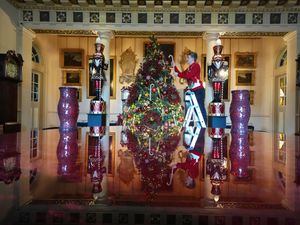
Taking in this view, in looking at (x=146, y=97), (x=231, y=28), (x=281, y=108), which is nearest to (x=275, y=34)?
(x=231, y=28)

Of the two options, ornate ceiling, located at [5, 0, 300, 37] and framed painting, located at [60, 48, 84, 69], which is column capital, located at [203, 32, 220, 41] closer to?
ornate ceiling, located at [5, 0, 300, 37]

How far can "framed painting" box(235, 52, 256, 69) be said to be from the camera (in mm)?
15188

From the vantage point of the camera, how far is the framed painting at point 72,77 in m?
15.3

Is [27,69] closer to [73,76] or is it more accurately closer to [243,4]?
[73,76]

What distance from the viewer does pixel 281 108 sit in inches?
569

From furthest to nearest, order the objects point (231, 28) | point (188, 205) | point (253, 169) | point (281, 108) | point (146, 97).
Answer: point (281, 108) → point (231, 28) → point (146, 97) → point (253, 169) → point (188, 205)

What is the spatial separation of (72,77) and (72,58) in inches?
33.5

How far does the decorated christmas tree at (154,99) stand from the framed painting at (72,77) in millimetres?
6921

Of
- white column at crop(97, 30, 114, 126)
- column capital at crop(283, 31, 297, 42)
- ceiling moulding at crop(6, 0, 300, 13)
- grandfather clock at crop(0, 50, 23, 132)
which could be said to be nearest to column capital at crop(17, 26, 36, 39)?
ceiling moulding at crop(6, 0, 300, 13)

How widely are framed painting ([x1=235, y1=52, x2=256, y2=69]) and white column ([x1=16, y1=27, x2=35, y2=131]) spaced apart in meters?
8.53

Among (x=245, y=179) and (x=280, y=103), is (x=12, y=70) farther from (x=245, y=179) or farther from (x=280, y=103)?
(x=280, y=103)

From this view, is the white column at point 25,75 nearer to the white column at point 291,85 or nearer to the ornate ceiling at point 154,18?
the ornate ceiling at point 154,18

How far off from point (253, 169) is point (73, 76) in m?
14.4

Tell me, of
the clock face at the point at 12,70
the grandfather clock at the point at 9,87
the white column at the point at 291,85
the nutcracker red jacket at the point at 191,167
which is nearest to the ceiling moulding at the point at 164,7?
the white column at the point at 291,85
